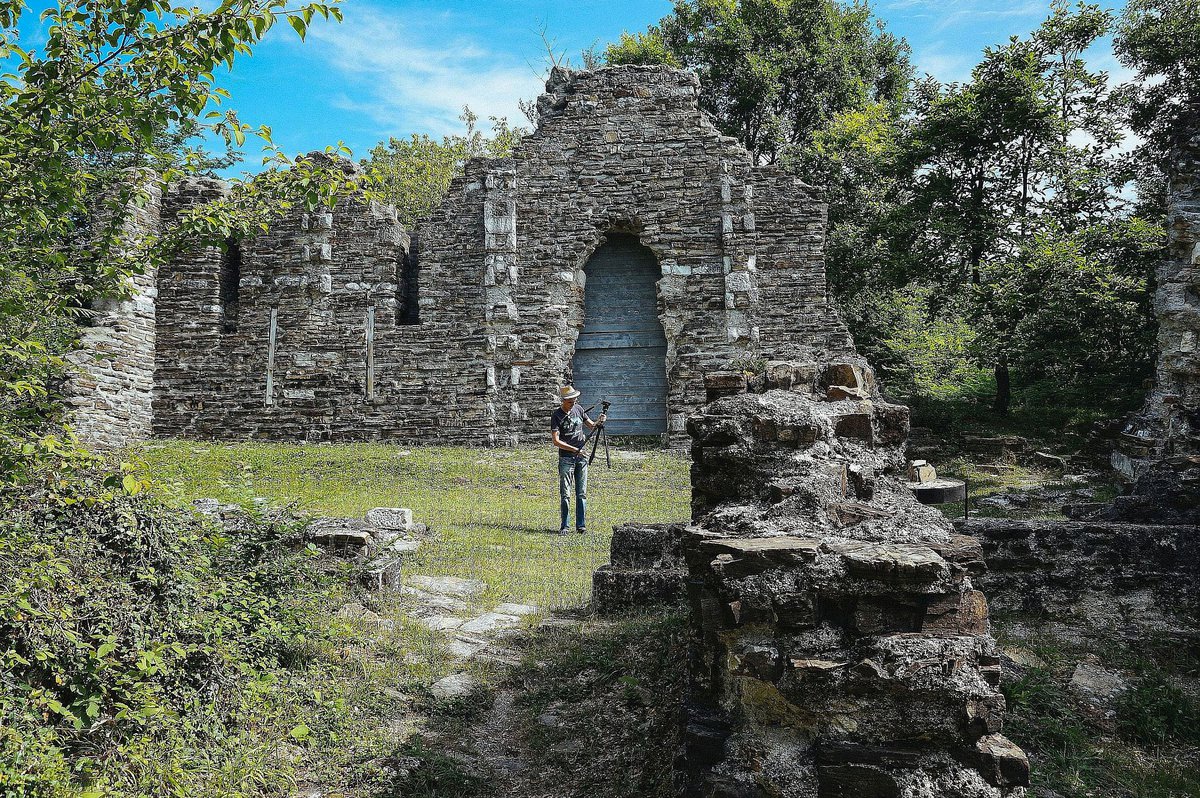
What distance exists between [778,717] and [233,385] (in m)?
14.8

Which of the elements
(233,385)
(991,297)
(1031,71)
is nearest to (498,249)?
(233,385)

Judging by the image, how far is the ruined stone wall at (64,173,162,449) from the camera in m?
12.4

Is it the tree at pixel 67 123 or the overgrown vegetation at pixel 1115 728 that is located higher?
the tree at pixel 67 123

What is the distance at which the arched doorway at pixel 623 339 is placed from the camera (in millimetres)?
15180

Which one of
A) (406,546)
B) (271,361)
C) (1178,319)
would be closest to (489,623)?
(406,546)

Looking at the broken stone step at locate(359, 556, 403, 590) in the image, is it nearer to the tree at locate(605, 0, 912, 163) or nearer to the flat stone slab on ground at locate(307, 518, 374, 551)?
the flat stone slab on ground at locate(307, 518, 374, 551)

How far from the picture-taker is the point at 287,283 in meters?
15.5

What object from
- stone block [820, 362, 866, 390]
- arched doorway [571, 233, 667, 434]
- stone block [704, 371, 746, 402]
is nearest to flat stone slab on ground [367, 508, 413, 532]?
stone block [704, 371, 746, 402]

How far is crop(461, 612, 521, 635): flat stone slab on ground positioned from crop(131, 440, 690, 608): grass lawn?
0.34 meters

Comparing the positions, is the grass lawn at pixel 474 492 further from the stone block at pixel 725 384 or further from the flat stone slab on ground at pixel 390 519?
the stone block at pixel 725 384

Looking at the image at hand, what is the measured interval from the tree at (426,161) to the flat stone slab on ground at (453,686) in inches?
1064

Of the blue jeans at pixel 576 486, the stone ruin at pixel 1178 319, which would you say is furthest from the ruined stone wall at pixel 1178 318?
the blue jeans at pixel 576 486

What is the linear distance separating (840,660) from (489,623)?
148 inches

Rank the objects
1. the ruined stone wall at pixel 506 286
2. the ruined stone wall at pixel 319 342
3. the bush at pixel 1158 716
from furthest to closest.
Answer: the ruined stone wall at pixel 319 342
the ruined stone wall at pixel 506 286
the bush at pixel 1158 716
